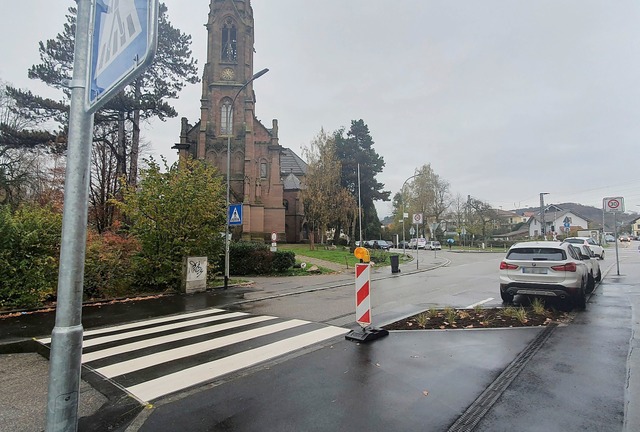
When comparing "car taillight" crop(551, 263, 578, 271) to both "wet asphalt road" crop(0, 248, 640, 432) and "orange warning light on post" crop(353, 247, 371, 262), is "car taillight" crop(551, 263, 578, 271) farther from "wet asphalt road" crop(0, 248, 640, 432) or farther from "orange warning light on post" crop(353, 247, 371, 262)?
"orange warning light on post" crop(353, 247, 371, 262)

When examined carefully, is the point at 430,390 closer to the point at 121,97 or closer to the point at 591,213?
the point at 121,97

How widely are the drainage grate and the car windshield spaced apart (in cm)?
387

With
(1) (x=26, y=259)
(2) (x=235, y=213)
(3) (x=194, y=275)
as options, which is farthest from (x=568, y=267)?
(1) (x=26, y=259)

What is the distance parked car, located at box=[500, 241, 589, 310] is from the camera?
8.70m

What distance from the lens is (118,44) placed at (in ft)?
7.09

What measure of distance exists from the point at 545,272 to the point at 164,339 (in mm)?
8746

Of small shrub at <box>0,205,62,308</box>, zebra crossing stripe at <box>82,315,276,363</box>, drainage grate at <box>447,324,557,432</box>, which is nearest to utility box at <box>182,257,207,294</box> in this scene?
small shrub at <box>0,205,62,308</box>

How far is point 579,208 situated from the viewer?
309 ft

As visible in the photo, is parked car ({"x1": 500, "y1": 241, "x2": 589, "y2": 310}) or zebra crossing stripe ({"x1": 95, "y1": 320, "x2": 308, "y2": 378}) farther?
parked car ({"x1": 500, "y1": 241, "x2": 589, "y2": 310})

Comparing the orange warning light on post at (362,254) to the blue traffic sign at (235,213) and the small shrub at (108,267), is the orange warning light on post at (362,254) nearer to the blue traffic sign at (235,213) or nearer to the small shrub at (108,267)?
the blue traffic sign at (235,213)

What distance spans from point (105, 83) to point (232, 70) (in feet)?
139

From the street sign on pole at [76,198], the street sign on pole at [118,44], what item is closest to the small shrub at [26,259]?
the street sign on pole at [76,198]

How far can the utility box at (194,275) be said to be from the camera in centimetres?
1236

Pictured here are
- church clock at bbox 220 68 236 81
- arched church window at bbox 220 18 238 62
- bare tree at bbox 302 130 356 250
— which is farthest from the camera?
arched church window at bbox 220 18 238 62
